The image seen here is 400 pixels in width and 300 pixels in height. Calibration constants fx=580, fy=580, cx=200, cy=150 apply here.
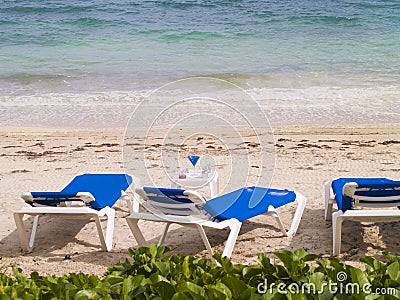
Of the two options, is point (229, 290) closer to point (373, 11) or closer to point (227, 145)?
point (227, 145)

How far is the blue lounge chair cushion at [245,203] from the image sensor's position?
5.16 m

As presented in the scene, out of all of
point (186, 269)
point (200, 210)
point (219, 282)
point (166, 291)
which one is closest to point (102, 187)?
point (200, 210)

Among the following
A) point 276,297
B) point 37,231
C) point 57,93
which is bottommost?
point 57,93

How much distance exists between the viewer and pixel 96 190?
5.83 metres

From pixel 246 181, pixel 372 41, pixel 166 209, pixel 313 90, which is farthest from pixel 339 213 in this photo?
pixel 372 41

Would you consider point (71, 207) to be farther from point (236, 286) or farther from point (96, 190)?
point (236, 286)

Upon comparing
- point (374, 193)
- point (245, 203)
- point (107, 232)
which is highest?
point (374, 193)

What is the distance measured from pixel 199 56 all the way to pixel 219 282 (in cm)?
1871

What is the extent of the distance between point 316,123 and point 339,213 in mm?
7267

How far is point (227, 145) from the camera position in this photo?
32.7 ft

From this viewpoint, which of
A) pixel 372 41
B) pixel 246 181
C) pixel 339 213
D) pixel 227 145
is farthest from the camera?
pixel 372 41

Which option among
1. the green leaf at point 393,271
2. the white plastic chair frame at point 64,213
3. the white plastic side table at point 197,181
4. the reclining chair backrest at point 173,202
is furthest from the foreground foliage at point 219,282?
the white plastic side table at point 197,181

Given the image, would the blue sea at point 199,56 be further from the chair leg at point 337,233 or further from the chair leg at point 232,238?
the chair leg at point 232,238

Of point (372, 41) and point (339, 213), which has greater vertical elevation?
point (339, 213)
